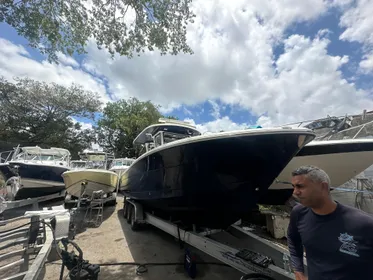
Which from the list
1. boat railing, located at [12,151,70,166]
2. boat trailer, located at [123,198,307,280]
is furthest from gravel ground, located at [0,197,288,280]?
boat railing, located at [12,151,70,166]

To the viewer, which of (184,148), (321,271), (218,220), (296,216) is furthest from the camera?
(218,220)

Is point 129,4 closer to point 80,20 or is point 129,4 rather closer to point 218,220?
point 80,20

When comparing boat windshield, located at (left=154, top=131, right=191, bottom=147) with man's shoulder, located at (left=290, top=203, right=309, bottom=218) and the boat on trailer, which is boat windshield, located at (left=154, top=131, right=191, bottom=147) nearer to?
the boat on trailer

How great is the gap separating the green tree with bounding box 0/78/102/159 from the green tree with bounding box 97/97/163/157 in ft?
8.79

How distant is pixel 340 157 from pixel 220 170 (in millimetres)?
3263

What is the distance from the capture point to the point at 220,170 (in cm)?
307

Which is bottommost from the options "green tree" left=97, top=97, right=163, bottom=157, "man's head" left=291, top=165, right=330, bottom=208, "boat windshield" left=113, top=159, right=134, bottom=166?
"man's head" left=291, top=165, right=330, bottom=208

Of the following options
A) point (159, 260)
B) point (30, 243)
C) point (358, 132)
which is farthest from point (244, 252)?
point (358, 132)

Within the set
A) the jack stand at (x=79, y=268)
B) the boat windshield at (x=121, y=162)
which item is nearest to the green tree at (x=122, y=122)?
the boat windshield at (x=121, y=162)

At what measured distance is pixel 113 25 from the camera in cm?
525

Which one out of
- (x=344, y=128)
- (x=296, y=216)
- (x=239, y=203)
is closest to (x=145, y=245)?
(x=239, y=203)

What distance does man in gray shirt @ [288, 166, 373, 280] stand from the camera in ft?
4.00

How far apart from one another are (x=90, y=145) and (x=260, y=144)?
1187 inches

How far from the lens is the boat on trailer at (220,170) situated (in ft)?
9.19
